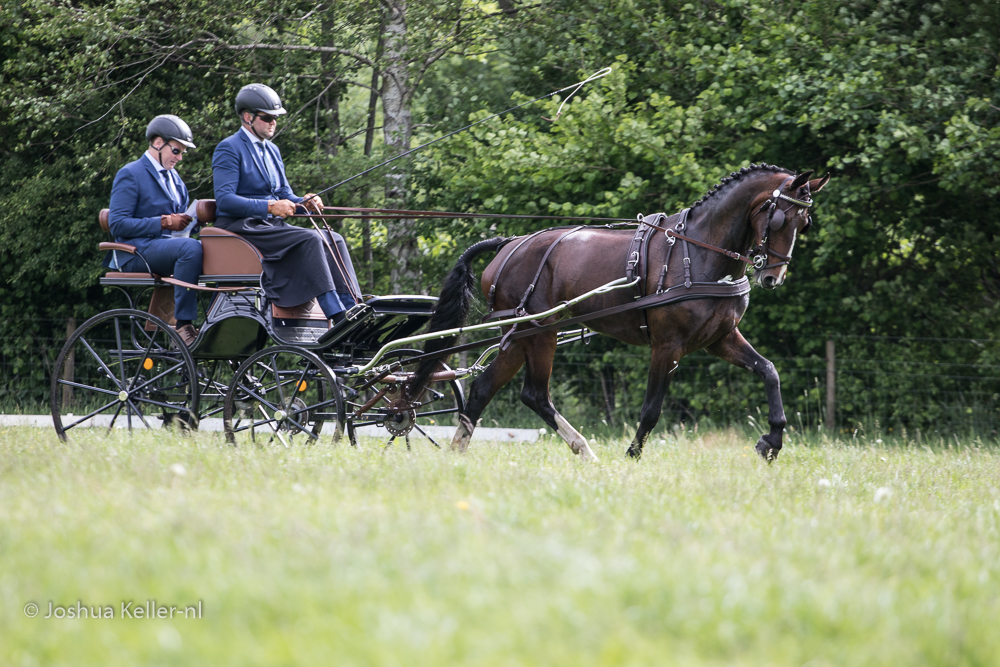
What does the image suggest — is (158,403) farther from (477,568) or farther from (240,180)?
(477,568)

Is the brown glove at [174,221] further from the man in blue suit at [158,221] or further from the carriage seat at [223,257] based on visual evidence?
the carriage seat at [223,257]

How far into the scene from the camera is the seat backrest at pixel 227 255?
21.0ft

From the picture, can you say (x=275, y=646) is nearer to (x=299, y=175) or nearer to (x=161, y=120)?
(x=161, y=120)

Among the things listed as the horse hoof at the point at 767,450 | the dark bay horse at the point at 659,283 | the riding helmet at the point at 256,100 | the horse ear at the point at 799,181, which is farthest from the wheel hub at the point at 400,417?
the horse ear at the point at 799,181

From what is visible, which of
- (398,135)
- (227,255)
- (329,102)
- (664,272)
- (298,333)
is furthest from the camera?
(329,102)

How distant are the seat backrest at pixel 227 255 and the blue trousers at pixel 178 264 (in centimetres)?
6

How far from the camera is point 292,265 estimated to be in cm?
620

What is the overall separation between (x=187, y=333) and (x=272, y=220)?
1.06 m

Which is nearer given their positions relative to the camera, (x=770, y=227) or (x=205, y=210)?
(x=770, y=227)

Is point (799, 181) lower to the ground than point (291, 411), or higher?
higher

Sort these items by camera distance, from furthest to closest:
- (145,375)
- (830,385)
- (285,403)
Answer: (830,385) → (145,375) → (285,403)

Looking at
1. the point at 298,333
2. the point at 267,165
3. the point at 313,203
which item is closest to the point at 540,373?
the point at 298,333

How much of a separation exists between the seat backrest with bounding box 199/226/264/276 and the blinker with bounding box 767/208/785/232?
11.0 ft

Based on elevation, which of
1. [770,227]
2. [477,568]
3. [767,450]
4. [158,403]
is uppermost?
[770,227]
